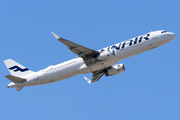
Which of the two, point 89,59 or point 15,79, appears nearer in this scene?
point 89,59

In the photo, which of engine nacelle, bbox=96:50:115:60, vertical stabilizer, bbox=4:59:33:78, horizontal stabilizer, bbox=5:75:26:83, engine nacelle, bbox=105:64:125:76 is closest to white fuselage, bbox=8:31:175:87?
horizontal stabilizer, bbox=5:75:26:83

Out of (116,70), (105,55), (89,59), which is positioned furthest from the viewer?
(116,70)

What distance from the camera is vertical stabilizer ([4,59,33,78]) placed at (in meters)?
51.0

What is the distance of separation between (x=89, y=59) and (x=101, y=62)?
7.10 feet

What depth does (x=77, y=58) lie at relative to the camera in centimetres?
4844

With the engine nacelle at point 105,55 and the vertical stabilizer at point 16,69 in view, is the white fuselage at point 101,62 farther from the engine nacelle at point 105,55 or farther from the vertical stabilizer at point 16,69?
the vertical stabilizer at point 16,69

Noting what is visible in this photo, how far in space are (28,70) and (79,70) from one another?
34.5 ft

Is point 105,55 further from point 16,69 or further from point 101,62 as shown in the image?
point 16,69

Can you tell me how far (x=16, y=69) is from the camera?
169 ft

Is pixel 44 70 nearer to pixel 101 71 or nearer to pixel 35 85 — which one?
pixel 35 85

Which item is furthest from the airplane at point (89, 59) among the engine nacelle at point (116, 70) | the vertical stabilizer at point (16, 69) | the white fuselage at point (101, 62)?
the engine nacelle at point (116, 70)

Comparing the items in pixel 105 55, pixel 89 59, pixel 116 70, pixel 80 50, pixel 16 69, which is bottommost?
pixel 105 55

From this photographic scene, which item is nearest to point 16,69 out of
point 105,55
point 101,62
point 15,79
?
point 15,79

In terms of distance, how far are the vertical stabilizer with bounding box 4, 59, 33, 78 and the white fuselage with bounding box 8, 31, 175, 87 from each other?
1.91 metres
